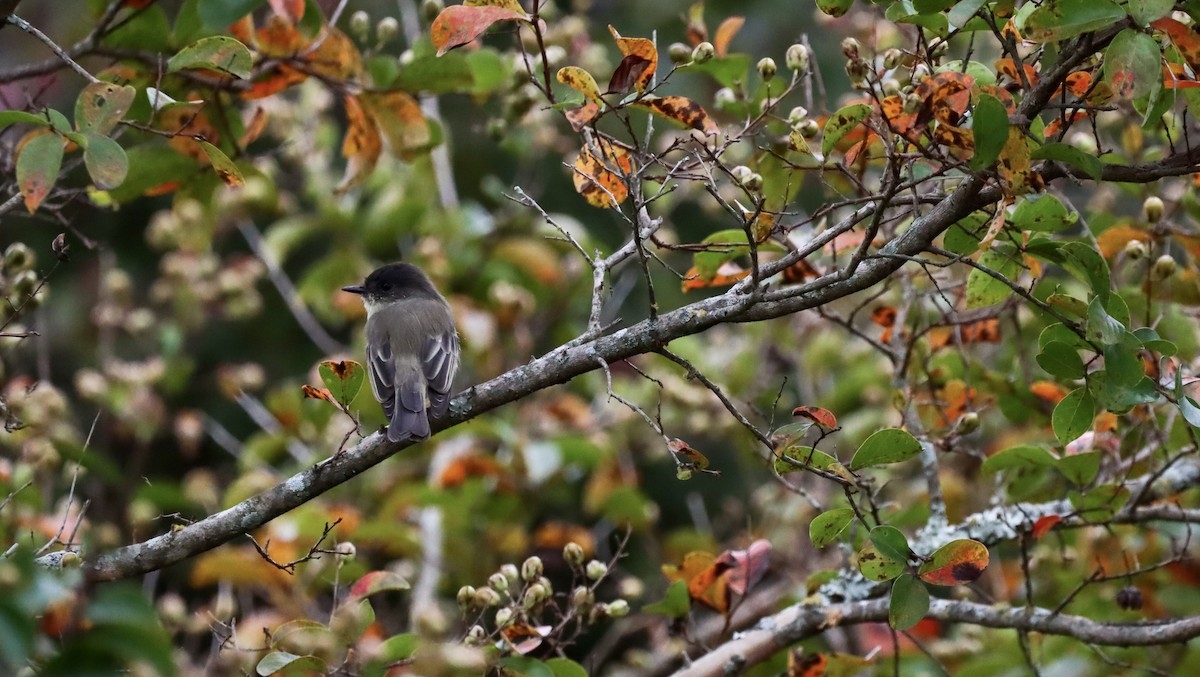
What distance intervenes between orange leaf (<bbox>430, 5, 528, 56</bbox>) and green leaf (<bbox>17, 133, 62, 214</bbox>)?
0.82 m

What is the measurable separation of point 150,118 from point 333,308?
130 inches

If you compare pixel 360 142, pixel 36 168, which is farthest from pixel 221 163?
pixel 360 142

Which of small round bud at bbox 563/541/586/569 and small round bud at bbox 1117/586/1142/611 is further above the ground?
small round bud at bbox 1117/586/1142/611

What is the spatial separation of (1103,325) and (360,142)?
2.44 m

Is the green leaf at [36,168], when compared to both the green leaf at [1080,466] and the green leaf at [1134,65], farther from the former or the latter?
the green leaf at [1080,466]

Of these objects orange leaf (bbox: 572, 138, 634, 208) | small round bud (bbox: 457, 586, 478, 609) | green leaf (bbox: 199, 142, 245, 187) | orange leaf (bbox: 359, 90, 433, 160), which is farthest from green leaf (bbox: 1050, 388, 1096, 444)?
orange leaf (bbox: 359, 90, 433, 160)

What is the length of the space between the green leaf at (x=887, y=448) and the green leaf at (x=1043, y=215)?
629mm

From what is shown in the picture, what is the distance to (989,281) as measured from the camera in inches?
117

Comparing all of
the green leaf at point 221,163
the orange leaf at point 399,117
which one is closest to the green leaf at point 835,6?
the green leaf at point 221,163

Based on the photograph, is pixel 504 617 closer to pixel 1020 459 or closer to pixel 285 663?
pixel 285 663

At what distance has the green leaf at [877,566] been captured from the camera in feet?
8.48

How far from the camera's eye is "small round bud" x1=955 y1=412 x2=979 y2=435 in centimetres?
340

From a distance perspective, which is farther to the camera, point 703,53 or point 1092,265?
point 703,53

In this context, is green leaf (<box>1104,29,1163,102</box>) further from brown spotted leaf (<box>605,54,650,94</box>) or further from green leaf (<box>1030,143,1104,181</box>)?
brown spotted leaf (<box>605,54,650,94</box>)
